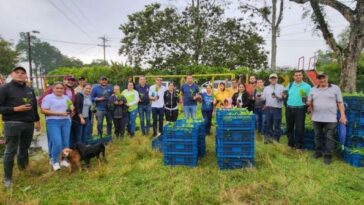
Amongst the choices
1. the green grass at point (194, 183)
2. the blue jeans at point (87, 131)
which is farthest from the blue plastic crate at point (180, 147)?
the blue jeans at point (87, 131)

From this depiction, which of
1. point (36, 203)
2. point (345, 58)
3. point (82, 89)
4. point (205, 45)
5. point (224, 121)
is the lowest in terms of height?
point (36, 203)

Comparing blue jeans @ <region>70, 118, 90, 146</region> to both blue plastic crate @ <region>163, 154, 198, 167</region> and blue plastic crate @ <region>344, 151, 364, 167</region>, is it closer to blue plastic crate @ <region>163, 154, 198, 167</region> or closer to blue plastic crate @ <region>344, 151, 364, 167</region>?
blue plastic crate @ <region>163, 154, 198, 167</region>

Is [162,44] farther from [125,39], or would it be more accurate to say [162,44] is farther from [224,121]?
[224,121]

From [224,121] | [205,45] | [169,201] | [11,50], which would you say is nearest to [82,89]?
[224,121]

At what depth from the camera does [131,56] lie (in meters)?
32.6

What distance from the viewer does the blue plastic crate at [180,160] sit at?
21.5 feet

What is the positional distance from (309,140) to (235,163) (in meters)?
2.66

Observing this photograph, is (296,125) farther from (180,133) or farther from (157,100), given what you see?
(157,100)

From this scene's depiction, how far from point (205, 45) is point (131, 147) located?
23.5 metres

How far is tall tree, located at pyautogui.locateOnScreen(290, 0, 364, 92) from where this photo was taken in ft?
47.2

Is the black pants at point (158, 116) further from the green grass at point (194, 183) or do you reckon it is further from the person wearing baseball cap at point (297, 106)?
the person wearing baseball cap at point (297, 106)

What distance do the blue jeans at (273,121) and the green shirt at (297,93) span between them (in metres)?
0.70

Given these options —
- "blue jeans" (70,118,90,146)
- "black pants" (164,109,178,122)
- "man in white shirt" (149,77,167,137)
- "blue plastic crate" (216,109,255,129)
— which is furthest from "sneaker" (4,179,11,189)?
"black pants" (164,109,178,122)

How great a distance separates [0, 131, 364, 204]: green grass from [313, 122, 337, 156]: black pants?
0.29 m
